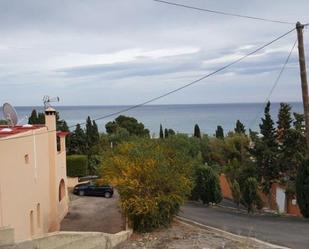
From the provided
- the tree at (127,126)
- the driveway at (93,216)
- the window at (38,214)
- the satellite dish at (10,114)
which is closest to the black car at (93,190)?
the driveway at (93,216)

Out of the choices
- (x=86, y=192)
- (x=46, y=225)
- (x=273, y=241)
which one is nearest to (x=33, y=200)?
(x=46, y=225)

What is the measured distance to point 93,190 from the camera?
1540 inches

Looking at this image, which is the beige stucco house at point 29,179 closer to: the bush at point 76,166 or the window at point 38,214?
the window at point 38,214

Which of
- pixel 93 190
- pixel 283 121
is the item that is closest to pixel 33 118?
pixel 93 190

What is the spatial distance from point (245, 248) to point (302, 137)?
22592 mm

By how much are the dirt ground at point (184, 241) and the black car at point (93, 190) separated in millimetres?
21210

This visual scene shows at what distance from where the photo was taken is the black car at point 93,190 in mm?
38616

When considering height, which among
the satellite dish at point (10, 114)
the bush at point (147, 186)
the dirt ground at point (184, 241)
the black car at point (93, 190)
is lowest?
the black car at point (93, 190)

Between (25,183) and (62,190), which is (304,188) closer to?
(62,190)

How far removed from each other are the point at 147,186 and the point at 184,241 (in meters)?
2.68

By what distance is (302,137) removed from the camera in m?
35.2

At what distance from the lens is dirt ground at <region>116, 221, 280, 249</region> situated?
1442 centimetres

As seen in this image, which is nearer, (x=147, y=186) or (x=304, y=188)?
(x=147, y=186)

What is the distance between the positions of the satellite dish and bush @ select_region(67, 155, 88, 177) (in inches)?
873
